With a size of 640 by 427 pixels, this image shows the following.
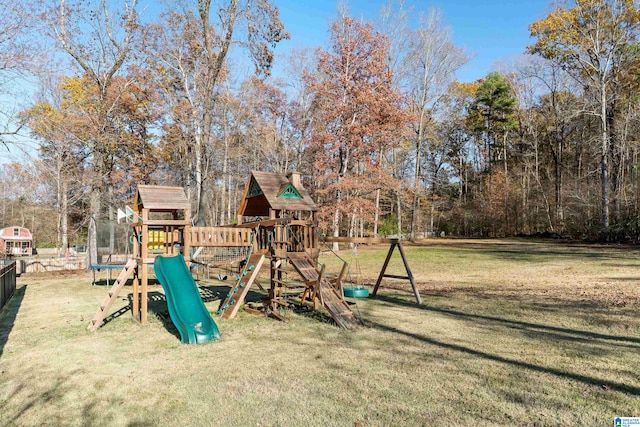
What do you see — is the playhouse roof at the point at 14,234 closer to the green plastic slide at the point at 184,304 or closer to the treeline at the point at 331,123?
the treeline at the point at 331,123

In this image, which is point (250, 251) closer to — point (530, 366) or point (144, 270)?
point (144, 270)

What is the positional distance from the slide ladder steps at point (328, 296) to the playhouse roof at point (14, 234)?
3537 centimetres

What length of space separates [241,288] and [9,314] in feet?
17.9

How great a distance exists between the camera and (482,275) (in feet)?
44.2

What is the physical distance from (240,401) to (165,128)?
1008 inches

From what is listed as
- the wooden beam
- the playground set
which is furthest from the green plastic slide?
the wooden beam

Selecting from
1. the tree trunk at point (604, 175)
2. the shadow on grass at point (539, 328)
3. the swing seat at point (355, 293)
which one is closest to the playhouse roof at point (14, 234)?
the swing seat at point (355, 293)

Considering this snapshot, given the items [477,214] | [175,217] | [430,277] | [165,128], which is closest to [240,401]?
[175,217]

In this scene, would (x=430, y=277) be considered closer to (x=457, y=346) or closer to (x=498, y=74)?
(x=457, y=346)

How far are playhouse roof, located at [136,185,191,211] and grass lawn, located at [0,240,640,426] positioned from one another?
238 cm

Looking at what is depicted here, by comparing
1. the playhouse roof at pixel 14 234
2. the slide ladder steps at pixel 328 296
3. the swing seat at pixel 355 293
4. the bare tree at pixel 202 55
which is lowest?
the swing seat at pixel 355 293

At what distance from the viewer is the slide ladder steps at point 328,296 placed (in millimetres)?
7328

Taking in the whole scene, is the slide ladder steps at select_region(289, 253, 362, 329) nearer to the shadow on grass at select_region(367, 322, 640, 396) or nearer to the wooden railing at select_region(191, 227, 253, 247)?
the shadow on grass at select_region(367, 322, 640, 396)

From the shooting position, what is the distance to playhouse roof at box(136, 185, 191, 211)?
8609 millimetres
